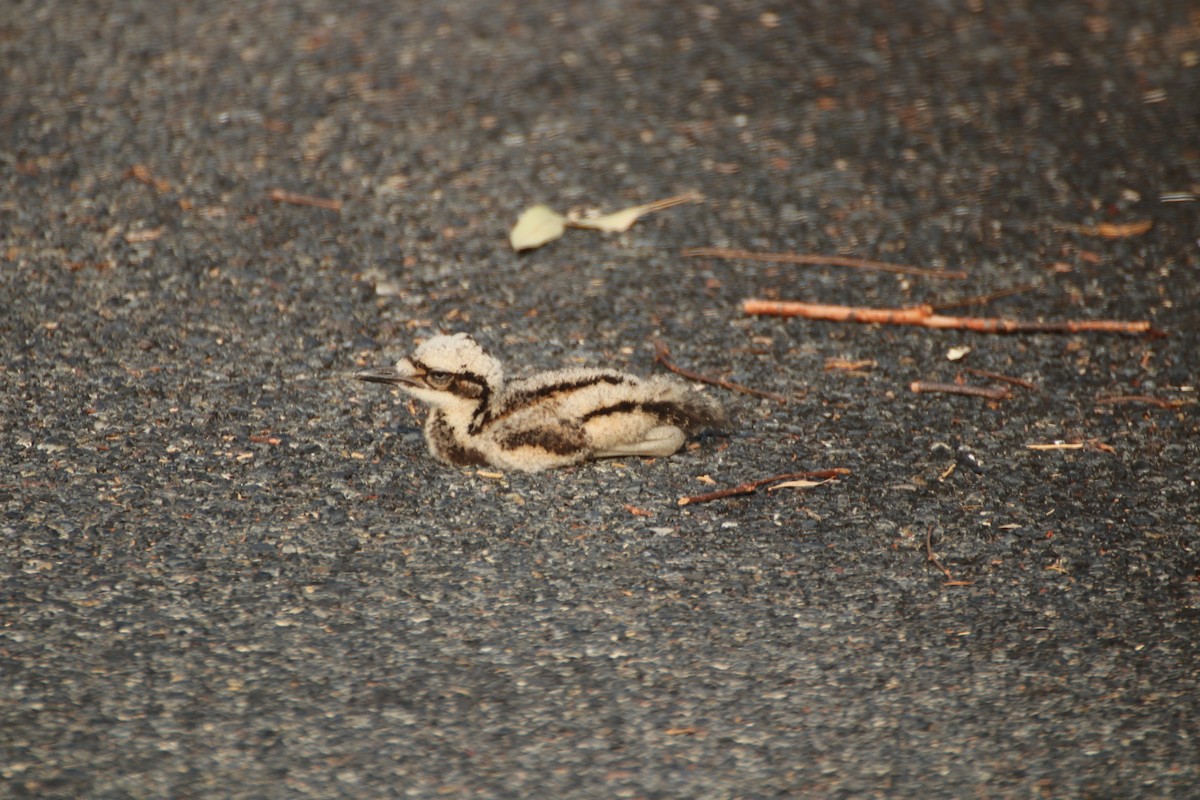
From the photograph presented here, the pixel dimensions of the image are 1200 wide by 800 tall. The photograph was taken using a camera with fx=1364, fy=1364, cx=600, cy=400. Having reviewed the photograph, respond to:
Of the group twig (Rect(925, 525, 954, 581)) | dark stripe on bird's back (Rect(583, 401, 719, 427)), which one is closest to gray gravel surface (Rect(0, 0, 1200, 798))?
twig (Rect(925, 525, 954, 581))

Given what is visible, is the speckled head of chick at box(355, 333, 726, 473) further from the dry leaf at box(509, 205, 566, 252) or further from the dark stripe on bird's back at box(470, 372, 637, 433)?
the dry leaf at box(509, 205, 566, 252)

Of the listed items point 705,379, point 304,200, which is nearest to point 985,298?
point 705,379

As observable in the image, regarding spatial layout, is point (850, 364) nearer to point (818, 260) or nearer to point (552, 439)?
point (818, 260)

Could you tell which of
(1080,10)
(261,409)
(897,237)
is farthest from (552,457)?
(1080,10)

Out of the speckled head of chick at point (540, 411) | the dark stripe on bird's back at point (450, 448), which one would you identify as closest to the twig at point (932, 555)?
the speckled head of chick at point (540, 411)

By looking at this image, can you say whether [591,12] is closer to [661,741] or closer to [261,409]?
[261,409]

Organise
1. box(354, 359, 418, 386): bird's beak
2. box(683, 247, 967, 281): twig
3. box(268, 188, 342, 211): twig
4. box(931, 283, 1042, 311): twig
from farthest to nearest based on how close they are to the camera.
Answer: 1. box(268, 188, 342, 211): twig
2. box(683, 247, 967, 281): twig
3. box(931, 283, 1042, 311): twig
4. box(354, 359, 418, 386): bird's beak

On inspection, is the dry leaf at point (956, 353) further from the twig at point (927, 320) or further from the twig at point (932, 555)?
the twig at point (932, 555)
